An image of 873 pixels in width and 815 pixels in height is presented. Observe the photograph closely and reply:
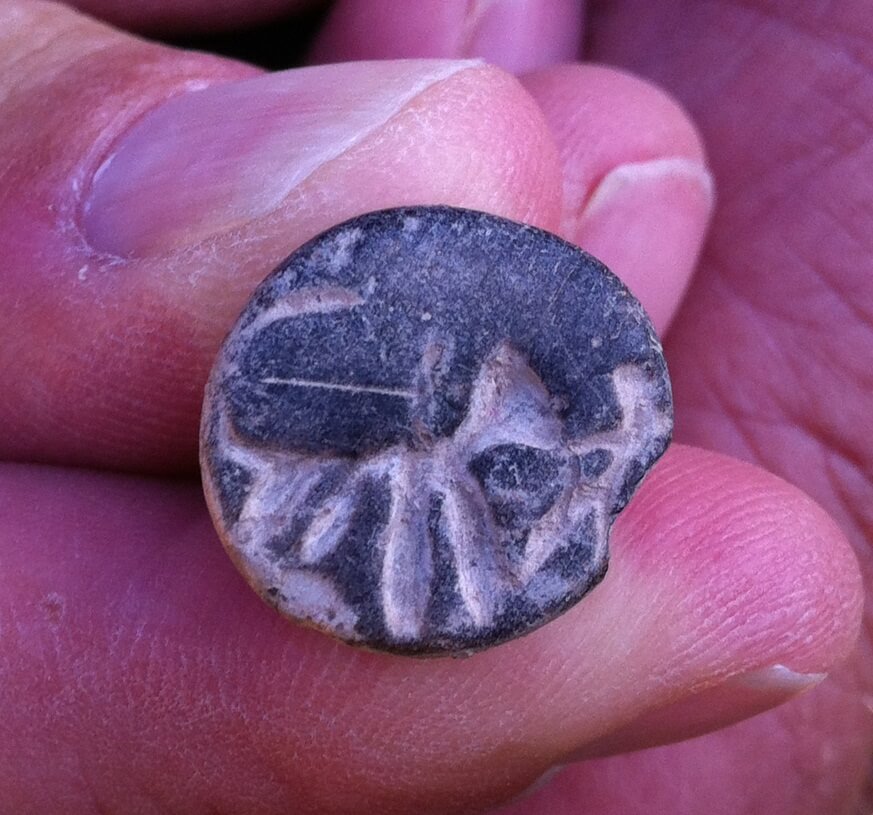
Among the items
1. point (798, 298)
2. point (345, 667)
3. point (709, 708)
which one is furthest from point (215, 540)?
point (798, 298)

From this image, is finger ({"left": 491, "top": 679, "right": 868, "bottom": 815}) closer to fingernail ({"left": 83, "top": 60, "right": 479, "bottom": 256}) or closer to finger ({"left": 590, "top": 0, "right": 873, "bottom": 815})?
finger ({"left": 590, "top": 0, "right": 873, "bottom": 815})

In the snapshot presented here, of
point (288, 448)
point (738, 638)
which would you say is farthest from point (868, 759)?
point (288, 448)

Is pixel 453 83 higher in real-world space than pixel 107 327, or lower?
higher

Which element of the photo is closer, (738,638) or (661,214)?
(738,638)

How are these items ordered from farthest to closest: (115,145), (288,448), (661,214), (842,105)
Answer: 1. (842,105)
2. (661,214)
3. (115,145)
4. (288,448)

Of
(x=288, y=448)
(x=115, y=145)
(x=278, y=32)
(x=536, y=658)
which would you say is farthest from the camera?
(x=278, y=32)

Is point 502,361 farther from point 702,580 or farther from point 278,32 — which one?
Answer: point 278,32

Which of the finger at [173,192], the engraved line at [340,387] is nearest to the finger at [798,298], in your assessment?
the finger at [173,192]
